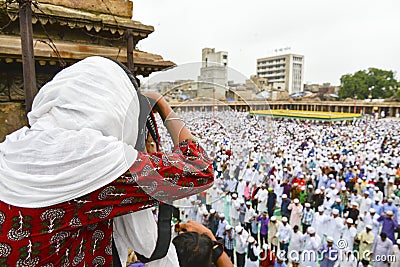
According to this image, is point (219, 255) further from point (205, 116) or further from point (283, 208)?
point (283, 208)

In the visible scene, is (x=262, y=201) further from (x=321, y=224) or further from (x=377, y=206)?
(x=377, y=206)

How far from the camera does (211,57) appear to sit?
104cm

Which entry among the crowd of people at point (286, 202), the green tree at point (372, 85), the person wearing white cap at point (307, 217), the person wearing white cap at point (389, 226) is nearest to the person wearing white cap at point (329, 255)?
the crowd of people at point (286, 202)

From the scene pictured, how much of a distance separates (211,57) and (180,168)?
1.40ft

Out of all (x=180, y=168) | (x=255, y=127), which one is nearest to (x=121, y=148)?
(x=180, y=168)

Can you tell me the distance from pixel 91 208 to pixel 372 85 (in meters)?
47.5

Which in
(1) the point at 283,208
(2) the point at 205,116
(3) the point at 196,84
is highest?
(3) the point at 196,84

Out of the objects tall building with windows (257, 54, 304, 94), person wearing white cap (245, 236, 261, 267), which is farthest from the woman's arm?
tall building with windows (257, 54, 304, 94)

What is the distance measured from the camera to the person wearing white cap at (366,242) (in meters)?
5.37

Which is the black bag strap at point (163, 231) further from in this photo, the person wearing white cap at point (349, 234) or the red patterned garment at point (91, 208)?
the person wearing white cap at point (349, 234)

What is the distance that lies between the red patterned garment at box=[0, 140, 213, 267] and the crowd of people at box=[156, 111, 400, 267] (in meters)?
0.21

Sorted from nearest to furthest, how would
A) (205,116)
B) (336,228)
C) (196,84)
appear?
(196,84) → (205,116) → (336,228)

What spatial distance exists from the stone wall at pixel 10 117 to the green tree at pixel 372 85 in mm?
44686

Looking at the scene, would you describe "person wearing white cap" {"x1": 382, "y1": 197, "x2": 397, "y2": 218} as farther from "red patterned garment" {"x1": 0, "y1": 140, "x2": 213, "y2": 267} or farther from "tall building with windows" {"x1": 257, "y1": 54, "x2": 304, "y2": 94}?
"tall building with windows" {"x1": 257, "y1": 54, "x2": 304, "y2": 94}
